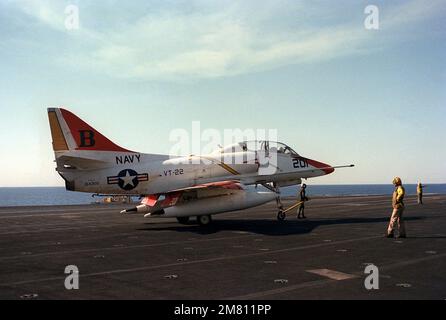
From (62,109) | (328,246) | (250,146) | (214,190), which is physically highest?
(62,109)

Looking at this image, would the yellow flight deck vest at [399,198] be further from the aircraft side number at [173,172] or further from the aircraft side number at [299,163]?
the aircraft side number at [173,172]

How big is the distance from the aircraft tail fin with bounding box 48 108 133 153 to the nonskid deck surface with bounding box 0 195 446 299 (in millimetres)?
4304

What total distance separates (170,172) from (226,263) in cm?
1085

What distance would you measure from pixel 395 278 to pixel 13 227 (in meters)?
19.6

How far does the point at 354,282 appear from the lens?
8.58 meters

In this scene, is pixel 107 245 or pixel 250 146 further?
pixel 250 146

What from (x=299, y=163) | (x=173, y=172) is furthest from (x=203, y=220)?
(x=299, y=163)

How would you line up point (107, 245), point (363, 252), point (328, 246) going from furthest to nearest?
point (107, 245)
point (328, 246)
point (363, 252)

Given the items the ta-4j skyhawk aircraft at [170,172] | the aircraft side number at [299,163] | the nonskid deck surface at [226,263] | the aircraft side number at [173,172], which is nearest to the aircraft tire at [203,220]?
the ta-4j skyhawk aircraft at [170,172]

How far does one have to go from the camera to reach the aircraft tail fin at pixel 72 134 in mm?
19891

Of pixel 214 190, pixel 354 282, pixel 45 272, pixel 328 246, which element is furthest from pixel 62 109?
pixel 354 282

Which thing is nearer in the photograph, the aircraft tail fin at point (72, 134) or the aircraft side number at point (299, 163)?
the aircraft tail fin at point (72, 134)

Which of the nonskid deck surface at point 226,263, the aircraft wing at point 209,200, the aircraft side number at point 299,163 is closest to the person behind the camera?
the nonskid deck surface at point 226,263
